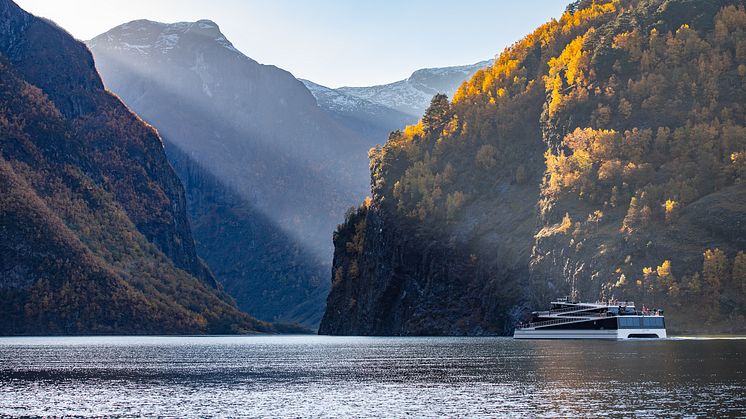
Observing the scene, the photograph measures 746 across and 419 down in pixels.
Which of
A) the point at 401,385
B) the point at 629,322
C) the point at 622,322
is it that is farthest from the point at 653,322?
the point at 401,385

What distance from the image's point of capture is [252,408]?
8062 cm

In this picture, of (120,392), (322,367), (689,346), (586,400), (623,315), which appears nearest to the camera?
(586,400)

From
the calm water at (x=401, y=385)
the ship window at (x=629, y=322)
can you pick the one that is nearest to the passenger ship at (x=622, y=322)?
the ship window at (x=629, y=322)

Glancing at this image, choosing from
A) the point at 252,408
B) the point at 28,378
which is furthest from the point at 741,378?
the point at 28,378

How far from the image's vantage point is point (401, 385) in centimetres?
9862

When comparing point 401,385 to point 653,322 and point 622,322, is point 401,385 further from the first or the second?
point 622,322

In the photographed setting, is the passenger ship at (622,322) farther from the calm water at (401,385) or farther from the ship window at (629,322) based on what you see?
the calm water at (401,385)

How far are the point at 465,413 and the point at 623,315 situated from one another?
122 m

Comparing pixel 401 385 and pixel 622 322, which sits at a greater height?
pixel 622 322

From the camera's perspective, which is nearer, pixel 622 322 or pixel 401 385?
pixel 401 385

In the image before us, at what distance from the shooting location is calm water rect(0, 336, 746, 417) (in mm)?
77750

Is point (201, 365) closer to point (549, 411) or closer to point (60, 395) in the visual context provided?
point (60, 395)

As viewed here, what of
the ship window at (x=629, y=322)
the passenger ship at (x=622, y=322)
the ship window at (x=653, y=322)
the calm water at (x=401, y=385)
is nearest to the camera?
the calm water at (x=401, y=385)

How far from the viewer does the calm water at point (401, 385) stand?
255 ft
